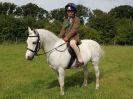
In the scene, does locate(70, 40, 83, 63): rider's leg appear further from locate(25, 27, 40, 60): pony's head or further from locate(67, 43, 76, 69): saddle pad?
locate(25, 27, 40, 60): pony's head

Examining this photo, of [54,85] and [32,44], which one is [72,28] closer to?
[32,44]

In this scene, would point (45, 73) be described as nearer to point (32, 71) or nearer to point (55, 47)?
point (32, 71)

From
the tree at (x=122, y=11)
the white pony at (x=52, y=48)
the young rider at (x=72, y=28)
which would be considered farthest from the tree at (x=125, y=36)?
the white pony at (x=52, y=48)

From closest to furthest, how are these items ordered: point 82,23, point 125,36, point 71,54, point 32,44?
1. point 32,44
2. point 71,54
3. point 125,36
4. point 82,23

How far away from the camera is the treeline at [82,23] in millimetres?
63656

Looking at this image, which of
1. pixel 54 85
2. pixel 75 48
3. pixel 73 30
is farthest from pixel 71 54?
pixel 54 85

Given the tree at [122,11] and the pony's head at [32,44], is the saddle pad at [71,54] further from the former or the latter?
the tree at [122,11]

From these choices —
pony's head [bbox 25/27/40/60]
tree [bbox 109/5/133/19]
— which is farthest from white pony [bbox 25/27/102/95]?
tree [bbox 109/5/133/19]

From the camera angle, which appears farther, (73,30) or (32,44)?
(73,30)

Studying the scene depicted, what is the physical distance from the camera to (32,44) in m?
9.41

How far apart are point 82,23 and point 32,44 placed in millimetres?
79501

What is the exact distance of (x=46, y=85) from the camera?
11.7m

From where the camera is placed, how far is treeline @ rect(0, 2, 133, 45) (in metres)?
63.7

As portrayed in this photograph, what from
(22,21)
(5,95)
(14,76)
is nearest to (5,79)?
(14,76)
